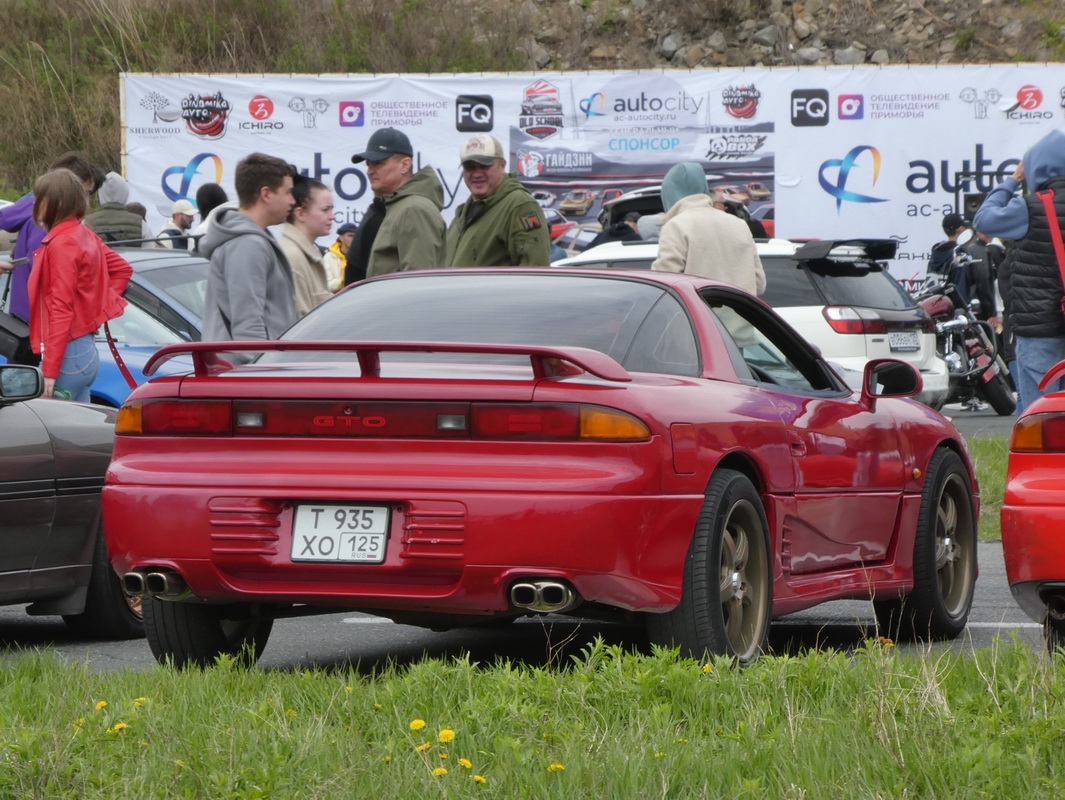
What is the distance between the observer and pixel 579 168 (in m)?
20.5

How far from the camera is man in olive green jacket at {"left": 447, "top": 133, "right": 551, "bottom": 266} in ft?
28.1

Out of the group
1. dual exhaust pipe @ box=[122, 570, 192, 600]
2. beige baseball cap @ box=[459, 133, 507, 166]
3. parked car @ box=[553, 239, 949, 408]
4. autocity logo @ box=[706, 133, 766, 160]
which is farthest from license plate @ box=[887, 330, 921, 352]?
dual exhaust pipe @ box=[122, 570, 192, 600]

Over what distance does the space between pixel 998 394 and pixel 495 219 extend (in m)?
9.88

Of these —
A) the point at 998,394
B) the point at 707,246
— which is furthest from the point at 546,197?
the point at 707,246

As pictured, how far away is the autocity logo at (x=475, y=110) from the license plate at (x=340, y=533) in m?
15.8

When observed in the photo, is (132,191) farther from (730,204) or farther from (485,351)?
(485,351)

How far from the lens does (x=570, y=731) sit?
13.4ft

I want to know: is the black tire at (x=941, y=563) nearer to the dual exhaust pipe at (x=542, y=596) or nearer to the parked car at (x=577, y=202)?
the dual exhaust pipe at (x=542, y=596)

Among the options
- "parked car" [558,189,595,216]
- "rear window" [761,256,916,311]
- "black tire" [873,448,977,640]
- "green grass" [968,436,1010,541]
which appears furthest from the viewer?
"parked car" [558,189,595,216]

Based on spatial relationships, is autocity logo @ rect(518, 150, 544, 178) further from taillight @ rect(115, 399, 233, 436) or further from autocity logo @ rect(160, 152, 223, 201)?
taillight @ rect(115, 399, 233, 436)

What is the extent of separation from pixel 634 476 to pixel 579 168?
52.1ft

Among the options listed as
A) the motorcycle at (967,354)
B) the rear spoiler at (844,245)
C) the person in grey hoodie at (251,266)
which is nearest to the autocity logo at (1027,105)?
the motorcycle at (967,354)

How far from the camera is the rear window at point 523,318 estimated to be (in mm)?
5461

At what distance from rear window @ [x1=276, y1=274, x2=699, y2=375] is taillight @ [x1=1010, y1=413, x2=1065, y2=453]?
1.10m
